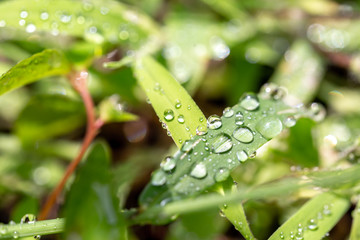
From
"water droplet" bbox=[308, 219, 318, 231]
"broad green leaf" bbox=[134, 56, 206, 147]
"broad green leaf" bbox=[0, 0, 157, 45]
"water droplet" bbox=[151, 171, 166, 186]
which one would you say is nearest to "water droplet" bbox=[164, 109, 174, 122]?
"broad green leaf" bbox=[134, 56, 206, 147]

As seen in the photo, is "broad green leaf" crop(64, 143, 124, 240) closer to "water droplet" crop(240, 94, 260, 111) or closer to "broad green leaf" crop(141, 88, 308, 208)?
"broad green leaf" crop(141, 88, 308, 208)

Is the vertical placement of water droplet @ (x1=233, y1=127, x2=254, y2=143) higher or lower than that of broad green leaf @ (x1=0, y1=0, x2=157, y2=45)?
lower

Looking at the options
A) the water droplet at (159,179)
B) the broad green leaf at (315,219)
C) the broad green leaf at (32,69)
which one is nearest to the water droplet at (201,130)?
the water droplet at (159,179)

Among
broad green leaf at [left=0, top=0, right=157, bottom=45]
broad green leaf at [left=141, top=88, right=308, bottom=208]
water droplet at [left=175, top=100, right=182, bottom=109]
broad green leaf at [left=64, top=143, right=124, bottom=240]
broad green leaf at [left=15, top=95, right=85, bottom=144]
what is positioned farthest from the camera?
broad green leaf at [left=15, top=95, right=85, bottom=144]

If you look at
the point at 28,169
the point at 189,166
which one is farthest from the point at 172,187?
the point at 28,169

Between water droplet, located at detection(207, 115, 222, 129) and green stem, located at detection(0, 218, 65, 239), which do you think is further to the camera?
water droplet, located at detection(207, 115, 222, 129)

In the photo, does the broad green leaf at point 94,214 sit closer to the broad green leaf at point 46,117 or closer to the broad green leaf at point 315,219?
the broad green leaf at point 315,219

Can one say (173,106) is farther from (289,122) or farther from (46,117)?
(46,117)
